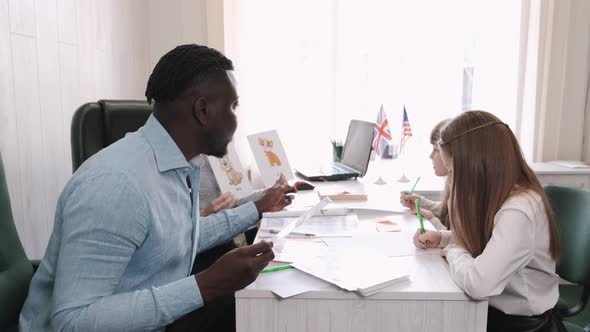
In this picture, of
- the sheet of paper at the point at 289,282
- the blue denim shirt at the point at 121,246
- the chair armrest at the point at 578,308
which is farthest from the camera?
the chair armrest at the point at 578,308

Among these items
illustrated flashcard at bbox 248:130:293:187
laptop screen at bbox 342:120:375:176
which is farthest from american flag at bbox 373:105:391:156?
illustrated flashcard at bbox 248:130:293:187

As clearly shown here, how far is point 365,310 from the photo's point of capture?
1.17m

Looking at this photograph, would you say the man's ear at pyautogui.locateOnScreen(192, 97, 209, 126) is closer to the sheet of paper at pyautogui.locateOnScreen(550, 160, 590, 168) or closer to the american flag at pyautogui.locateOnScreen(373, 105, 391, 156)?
the american flag at pyautogui.locateOnScreen(373, 105, 391, 156)

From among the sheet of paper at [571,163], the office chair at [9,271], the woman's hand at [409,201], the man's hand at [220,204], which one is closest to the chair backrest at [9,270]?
the office chair at [9,271]

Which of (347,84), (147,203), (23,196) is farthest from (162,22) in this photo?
(147,203)

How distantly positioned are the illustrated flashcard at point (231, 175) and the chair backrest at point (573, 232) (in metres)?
1.26

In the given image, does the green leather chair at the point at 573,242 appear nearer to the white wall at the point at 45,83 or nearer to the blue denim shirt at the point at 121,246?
the blue denim shirt at the point at 121,246

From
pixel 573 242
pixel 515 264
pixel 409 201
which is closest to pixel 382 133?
pixel 409 201

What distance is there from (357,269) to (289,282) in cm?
19

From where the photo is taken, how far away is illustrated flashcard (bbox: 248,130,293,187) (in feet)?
7.75

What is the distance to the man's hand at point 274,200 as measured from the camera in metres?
1.88

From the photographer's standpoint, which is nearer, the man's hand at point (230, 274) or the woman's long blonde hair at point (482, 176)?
the man's hand at point (230, 274)

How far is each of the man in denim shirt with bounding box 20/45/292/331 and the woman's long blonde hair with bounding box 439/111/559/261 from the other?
58 centimetres

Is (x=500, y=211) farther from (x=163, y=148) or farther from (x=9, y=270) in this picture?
(x=9, y=270)
